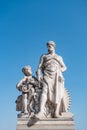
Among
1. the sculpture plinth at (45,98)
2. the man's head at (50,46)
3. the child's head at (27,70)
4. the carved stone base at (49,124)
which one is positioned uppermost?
the man's head at (50,46)

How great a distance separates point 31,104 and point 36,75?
47.3 inches

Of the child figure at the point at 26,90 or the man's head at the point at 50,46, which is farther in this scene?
the man's head at the point at 50,46

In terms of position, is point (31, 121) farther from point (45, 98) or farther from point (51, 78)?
point (51, 78)

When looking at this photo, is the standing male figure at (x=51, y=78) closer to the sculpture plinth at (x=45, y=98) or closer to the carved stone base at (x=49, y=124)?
the sculpture plinth at (x=45, y=98)

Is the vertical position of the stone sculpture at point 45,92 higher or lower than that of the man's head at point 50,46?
lower

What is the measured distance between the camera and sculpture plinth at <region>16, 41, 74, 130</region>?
378 inches

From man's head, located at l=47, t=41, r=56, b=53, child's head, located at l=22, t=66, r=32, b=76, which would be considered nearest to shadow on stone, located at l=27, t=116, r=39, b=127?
child's head, located at l=22, t=66, r=32, b=76

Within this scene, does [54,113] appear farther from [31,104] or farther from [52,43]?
[52,43]

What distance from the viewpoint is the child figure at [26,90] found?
9991 mm

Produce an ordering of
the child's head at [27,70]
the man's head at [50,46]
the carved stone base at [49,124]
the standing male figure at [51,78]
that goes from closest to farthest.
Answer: the carved stone base at [49,124]
the standing male figure at [51,78]
the child's head at [27,70]
the man's head at [50,46]

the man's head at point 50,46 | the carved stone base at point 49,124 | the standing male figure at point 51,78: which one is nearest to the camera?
the carved stone base at point 49,124

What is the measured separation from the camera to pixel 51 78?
33.8ft

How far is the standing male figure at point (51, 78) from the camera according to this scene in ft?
32.5

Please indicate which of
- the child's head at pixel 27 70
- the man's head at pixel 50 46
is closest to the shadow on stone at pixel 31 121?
the child's head at pixel 27 70
